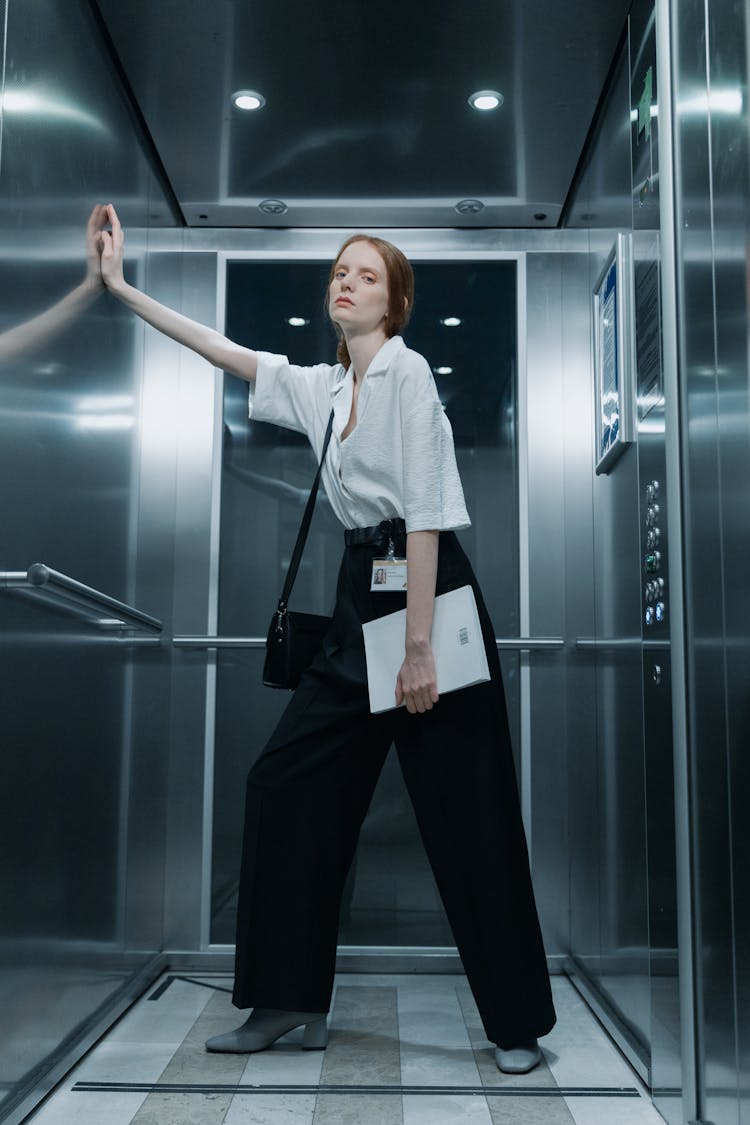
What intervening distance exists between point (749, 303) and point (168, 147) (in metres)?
1.92

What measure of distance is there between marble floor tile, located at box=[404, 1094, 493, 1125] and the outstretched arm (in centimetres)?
157

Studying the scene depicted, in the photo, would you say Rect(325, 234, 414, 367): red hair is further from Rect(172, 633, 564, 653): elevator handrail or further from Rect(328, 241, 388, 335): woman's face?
Rect(172, 633, 564, 653): elevator handrail

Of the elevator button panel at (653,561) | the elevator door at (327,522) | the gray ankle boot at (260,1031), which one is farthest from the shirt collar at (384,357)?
the gray ankle boot at (260,1031)

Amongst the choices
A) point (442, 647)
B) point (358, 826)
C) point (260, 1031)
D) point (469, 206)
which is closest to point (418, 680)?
point (442, 647)

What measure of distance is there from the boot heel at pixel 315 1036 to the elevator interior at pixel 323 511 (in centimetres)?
47

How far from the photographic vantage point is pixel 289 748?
248 cm

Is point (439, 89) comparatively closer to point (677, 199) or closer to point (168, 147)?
point (168, 147)

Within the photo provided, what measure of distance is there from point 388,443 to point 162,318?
2.01 feet

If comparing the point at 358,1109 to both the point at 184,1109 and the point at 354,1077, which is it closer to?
the point at 354,1077

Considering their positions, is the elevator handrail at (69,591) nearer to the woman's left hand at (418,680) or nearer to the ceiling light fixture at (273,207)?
the woman's left hand at (418,680)

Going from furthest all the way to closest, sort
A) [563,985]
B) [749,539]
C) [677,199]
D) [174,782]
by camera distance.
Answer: [174,782], [563,985], [677,199], [749,539]

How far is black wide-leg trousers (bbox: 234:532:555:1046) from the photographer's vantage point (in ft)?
7.77

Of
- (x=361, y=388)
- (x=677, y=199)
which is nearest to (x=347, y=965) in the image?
(x=361, y=388)

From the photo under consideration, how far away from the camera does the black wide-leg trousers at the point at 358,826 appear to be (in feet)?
7.77
